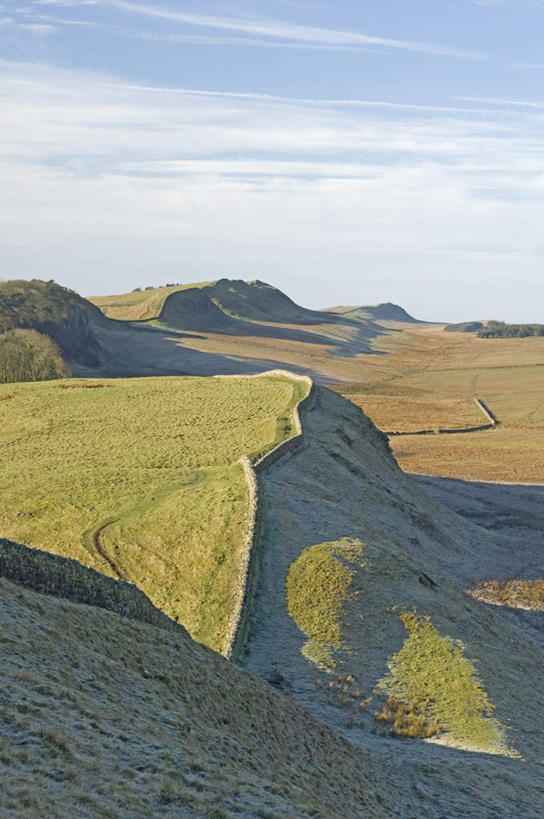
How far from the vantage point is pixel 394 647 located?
103ft

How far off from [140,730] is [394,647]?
54.4 ft

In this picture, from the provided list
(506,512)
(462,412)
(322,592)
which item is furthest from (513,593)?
(462,412)

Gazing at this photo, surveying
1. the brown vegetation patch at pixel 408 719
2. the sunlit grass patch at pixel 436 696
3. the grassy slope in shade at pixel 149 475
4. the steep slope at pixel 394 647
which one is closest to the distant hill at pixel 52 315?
the grassy slope in shade at pixel 149 475

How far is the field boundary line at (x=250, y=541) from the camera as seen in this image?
30250 mm

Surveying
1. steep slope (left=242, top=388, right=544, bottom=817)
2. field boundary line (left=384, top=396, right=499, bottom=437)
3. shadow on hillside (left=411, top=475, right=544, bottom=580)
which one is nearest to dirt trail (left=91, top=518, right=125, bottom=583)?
steep slope (left=242, top=388, right=544, bottom=817)

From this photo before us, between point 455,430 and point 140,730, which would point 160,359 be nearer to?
point 455,430

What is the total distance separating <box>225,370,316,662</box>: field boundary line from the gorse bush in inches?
1627

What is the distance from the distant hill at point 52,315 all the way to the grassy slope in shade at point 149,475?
196ft

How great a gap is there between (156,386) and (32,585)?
50463mm

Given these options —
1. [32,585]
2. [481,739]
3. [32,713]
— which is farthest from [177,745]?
[481,739]

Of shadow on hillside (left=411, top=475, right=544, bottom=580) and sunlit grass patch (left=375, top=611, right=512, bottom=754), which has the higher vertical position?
shadow on hillside (left=411, top=475, right=544, bottom=580)

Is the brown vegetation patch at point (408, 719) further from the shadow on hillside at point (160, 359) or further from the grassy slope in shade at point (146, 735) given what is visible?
the shadow on hillside at point (160, 359)

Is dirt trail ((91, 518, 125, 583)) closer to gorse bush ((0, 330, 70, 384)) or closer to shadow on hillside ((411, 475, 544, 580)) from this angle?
shadow on hillside ((411, 475, 544, 580))

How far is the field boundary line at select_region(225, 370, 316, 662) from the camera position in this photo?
99.2 feet
